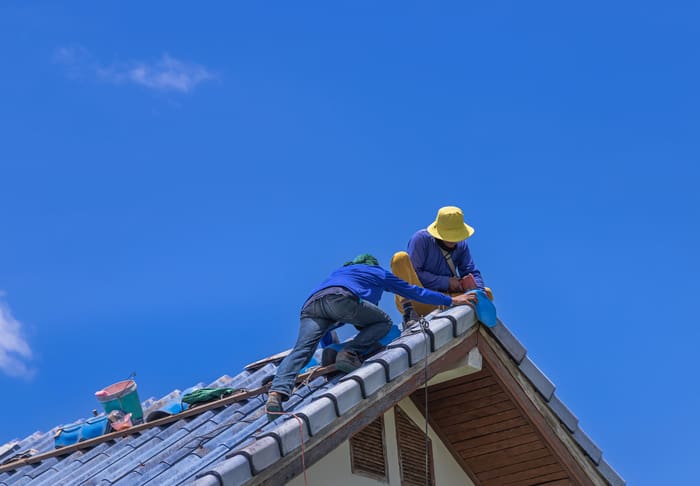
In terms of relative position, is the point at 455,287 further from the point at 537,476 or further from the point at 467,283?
the point at 537,476

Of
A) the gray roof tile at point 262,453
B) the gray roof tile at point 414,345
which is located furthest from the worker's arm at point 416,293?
the gray roof tile at point 262,453

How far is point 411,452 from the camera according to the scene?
359 inches

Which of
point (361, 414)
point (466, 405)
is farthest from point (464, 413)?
point (361, 414)

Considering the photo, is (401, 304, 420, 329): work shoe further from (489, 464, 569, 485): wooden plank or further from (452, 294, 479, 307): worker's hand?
(489, 464, 569, 485): wooden plank

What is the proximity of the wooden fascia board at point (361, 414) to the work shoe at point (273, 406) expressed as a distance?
58 centimetres

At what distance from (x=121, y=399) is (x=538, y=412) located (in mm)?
4188

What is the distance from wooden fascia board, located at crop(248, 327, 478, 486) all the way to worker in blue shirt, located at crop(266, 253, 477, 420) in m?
0.47

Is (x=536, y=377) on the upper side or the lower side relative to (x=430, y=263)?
lower

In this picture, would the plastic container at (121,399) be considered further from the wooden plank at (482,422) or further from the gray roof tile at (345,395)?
the gray roof tile at (345,395)

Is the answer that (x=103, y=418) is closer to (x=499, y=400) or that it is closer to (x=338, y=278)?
(x=338, y=278)

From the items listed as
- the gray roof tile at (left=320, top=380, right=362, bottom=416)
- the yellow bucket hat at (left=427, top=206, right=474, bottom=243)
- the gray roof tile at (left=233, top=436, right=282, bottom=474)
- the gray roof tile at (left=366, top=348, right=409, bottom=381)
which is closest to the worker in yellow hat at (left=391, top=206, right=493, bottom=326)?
the yellow bucket hat at (left=427, top=206, right=474, bottom=243)

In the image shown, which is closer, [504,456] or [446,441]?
[504,456]

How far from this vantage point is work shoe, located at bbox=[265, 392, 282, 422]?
7.38 meters

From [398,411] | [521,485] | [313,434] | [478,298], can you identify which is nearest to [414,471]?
[398,411]
